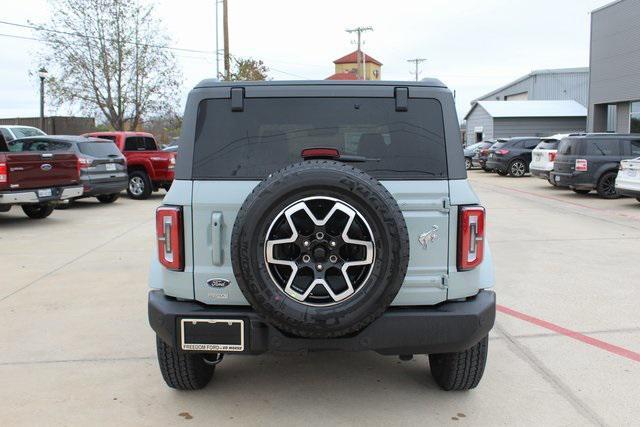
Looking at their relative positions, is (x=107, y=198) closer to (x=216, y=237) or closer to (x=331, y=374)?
(x=331, y=374)

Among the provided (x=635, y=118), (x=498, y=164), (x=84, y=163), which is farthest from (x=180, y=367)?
(x=635, y=118)

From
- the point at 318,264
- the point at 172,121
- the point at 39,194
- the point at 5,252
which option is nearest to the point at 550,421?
the point at 318,264

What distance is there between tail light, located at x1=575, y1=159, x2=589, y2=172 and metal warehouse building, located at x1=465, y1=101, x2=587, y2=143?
93.9 feet

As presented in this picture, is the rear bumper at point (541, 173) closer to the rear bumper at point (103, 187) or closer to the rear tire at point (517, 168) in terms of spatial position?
the rear tire at point (517, 168)

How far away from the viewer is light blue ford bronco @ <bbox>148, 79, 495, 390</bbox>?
9.69ft

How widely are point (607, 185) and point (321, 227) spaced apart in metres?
14.6

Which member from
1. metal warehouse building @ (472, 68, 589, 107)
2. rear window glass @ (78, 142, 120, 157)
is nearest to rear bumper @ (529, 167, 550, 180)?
rear window glass @ (78, 142, 120, 157)

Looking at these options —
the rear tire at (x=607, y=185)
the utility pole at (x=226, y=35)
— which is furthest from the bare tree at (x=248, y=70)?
the rear tire at (x=607, y=185)

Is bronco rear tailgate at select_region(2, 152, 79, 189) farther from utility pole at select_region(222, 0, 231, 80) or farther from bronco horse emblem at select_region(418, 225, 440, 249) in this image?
utility pole at select_region(222, 0, 231, 80)

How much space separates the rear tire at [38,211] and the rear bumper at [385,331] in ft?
33.8

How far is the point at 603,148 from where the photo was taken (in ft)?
51.2

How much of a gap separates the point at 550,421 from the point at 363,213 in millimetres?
1703

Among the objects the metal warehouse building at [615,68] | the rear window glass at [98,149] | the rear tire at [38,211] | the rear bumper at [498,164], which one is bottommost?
the rear tire at [38,211]

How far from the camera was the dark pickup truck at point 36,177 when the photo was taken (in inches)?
407
